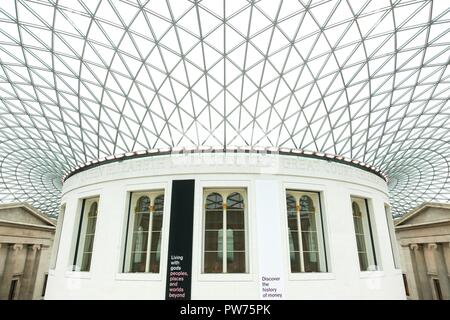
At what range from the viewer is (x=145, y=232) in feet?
55.4

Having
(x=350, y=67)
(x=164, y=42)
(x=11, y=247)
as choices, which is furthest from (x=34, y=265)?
(x=350, y=67)

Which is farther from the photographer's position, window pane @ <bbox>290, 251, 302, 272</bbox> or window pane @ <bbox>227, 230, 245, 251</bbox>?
Answer: window pane @ <bbox>290, 251, 302, 272</bbox>

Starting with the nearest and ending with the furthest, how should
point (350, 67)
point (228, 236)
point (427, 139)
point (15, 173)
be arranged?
1. point (228, 236)
2. point (350, 67)
3. point (427, 139)
4. point (15, 173)

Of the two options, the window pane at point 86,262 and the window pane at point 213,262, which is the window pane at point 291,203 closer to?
the window pane at point 213,262

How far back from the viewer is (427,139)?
3716 cm

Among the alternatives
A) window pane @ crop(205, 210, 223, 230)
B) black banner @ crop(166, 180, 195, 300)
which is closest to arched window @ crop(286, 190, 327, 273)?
window pane @ crop(205, 210, 223, 230)

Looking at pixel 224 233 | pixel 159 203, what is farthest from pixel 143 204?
pixel 224 233

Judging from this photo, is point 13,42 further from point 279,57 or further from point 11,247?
point 11,247

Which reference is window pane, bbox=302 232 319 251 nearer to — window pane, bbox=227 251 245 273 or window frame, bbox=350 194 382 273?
Answer: window frame, bbox=350 194 382 273

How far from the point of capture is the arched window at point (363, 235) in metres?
18.1

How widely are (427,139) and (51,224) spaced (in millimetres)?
56352

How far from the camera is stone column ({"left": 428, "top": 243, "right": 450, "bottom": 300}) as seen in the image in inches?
1432

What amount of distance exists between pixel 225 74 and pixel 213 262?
1636 cm

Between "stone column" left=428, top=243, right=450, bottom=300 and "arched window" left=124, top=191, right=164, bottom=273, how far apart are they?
128 feet
